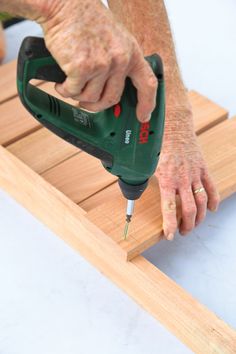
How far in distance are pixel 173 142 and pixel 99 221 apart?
1.11 feet

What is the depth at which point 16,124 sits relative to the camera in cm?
247

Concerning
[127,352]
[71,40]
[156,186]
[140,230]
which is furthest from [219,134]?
[71,40]

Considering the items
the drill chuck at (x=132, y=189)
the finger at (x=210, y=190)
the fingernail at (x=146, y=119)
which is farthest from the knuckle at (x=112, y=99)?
the finger at (x=210, y=190)

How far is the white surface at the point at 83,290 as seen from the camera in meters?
1.83

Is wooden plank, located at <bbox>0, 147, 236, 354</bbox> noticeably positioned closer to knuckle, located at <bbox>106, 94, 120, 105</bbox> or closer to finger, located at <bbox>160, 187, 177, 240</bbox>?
finger, located at <bbox>160, 187, 177, 240</bbox>

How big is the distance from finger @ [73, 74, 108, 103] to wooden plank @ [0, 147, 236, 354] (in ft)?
1.92

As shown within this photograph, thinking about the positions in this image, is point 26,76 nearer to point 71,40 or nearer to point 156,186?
point 71,40

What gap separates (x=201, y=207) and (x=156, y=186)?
17cm

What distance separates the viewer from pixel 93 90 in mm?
1430

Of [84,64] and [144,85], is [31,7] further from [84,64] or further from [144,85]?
[144,85]

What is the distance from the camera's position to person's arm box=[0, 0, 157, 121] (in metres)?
1.37

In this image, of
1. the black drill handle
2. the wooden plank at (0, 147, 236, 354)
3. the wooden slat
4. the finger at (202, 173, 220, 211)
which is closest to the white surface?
the wooden plank at (0, 147, 236, 354)

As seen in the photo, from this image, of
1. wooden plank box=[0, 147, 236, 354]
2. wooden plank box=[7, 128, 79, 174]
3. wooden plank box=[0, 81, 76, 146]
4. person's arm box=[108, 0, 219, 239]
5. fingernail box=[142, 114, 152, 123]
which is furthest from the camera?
wooden plank box=[0, 81, 76, 146]

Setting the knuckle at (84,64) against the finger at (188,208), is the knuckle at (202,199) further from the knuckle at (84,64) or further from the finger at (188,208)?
the knuckle at (84,64)
